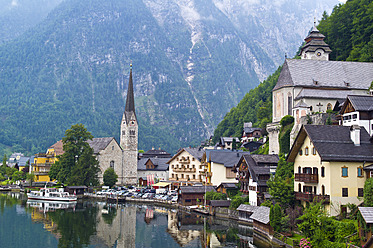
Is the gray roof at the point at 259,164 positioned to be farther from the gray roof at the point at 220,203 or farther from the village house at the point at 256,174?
the gray roof at the point at 220,203

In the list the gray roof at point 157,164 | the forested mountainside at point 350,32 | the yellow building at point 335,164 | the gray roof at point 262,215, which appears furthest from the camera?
the gray roof at point 157,164

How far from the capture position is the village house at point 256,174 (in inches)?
2387

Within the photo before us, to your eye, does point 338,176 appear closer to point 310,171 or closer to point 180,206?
point 310,171

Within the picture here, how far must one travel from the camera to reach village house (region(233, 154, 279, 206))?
199 feet

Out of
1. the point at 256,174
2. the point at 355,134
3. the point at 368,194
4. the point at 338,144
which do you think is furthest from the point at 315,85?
the point at 368,194

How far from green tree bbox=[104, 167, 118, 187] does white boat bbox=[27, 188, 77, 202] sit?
18.3m

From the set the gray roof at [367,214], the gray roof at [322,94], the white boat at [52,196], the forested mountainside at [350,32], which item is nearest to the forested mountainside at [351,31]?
the forested mountainside at [350,32]

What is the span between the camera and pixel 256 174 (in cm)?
6219

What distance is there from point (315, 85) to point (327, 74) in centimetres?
404

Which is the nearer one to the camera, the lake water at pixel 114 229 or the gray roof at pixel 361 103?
the gray roof at pixel 361 103

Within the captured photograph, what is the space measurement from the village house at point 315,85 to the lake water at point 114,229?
22072 mm

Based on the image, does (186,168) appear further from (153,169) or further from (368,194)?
(368,194)

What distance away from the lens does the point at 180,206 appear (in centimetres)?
8138

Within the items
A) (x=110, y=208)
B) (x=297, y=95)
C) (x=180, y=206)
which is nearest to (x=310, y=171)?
(x=297, y=95)
